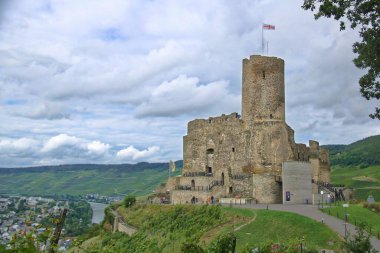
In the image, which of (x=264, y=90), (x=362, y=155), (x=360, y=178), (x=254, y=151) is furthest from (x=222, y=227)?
(x=362, y=155)

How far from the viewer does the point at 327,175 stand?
166ft

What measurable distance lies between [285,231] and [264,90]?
70.1ft

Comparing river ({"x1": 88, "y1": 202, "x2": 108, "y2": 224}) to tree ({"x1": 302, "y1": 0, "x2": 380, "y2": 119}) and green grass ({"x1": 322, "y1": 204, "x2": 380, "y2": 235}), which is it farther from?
tree ({"x1": 302, "y1": 0, "x2": 380, "y2": 119})

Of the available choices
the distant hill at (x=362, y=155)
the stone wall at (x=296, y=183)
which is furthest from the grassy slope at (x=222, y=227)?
the distant hill at (x=362, y=155)

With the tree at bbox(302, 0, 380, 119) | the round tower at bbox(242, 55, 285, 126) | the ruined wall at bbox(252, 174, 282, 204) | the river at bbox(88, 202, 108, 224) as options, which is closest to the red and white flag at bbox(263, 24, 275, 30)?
the round tower at bbox(242, 55, 285, 126)

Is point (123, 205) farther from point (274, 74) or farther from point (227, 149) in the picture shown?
point (274, 74)

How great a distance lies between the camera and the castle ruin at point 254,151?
45.9m

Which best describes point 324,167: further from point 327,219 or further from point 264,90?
point 327,219

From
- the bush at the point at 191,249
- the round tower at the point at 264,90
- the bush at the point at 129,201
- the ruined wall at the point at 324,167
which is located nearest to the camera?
the bush at the point at 191,249

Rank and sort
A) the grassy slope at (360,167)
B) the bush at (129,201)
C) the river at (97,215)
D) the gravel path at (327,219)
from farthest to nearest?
the river at (97,215) → the grassy slope at (360,167) → the bush at (129,201) → the gravel path at (327,219)

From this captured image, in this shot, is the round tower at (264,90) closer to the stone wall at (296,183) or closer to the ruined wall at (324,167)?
the ruined wall at (324,167)

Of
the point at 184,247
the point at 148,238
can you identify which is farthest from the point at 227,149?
the point at 184,247

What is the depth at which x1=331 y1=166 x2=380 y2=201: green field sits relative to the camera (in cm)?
8750

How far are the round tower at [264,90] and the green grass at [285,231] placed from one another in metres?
16.4
